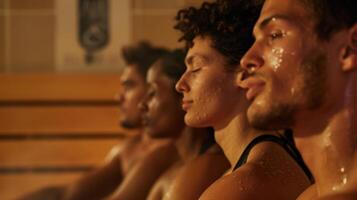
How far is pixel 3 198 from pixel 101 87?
3.21 ft

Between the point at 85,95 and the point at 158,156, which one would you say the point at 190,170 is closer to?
the point at 158,156

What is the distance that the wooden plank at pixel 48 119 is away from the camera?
19.4 ft

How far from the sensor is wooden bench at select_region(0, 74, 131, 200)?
229 inches

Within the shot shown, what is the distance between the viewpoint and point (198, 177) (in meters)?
2.63

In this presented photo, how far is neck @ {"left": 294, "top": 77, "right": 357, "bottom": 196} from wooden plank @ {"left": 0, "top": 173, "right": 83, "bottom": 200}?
4330mm

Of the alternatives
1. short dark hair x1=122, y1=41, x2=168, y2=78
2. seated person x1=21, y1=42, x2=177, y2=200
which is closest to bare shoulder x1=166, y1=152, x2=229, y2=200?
seated person x1=21, y1=42, x2=177, y2=200

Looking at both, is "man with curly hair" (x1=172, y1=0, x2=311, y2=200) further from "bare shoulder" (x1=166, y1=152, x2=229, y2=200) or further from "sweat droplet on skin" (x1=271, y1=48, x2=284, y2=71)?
"sweat droplet on skin" (x1=271, y1=48, x2=284, y2=71)

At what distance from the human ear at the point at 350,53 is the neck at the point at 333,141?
0.15 ft

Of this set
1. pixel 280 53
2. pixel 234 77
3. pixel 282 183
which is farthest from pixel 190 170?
pixel 280 53

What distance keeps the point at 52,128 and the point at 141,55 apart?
1.94 meters

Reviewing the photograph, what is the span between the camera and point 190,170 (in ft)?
8.80

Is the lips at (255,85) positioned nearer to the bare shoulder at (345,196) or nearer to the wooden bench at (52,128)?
the bare shoulder at (345,196)

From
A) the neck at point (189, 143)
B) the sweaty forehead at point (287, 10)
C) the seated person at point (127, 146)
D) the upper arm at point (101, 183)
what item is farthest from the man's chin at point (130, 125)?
the sweaty forehead at point (287, 10)

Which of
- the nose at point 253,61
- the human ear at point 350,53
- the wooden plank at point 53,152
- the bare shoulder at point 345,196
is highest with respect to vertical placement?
the human ear at point 350,53
